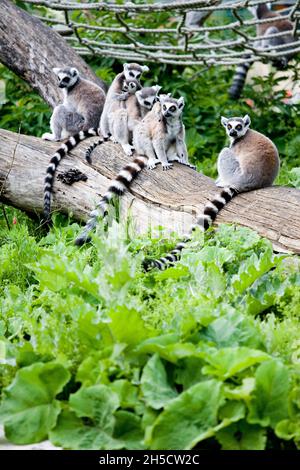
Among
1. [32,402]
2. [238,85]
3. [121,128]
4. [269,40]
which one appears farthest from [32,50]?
[269,40]

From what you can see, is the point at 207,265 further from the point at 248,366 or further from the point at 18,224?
the point at 18,224

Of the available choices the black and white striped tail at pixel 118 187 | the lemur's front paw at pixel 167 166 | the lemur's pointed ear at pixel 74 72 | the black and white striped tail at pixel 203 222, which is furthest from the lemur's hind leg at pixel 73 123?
the black and white striped tail at pixel 203 222

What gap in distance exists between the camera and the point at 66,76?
23.3 ft

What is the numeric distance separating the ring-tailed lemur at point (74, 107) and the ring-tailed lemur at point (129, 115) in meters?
0.46

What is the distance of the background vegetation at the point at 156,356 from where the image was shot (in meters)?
3.03

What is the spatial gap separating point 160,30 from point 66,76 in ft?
3.78

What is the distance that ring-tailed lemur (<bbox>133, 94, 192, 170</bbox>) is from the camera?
631 cm

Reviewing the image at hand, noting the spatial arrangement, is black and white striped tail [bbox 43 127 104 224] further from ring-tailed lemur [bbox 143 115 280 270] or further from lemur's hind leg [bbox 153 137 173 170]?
ring-tailed lemur [bbox 143 115 280 270]

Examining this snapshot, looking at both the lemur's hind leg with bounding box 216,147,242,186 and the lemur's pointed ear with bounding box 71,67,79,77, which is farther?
the lemur's pointed ear with bounding box 71,67,79,77

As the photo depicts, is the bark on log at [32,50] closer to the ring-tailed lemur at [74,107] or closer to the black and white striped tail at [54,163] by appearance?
the ring-tailed lemur at [74,107]

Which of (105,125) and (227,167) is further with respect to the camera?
(105,125)

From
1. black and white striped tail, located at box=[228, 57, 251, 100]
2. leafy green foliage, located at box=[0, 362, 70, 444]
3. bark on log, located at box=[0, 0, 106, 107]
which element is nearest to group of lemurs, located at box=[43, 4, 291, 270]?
bark on log, located at box=[0, 0, 106, 107]

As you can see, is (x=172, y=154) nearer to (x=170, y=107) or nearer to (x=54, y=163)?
(x=170, y=107)

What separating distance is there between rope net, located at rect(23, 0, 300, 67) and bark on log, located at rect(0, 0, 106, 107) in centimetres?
22
